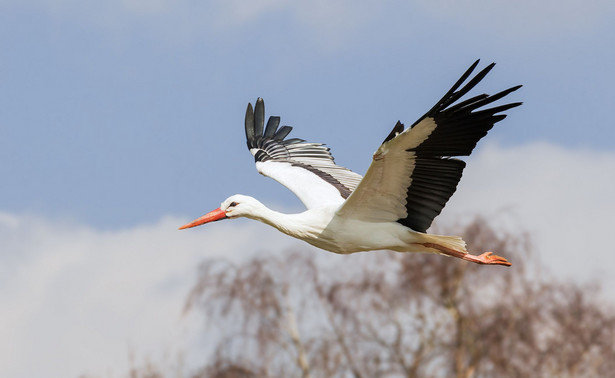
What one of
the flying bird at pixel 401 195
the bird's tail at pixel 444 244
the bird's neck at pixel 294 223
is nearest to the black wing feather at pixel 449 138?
the flying bird at pixel 401 195

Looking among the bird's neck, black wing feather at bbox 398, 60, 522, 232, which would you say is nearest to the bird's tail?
black wing feather at bbox 398, 60, 522, 232

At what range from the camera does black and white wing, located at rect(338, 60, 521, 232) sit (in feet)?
26.1

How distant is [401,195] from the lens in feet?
28.2

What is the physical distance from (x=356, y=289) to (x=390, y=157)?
1409cm

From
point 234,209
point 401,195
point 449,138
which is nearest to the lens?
point 449,138

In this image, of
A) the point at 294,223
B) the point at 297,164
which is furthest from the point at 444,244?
the point at 297,164

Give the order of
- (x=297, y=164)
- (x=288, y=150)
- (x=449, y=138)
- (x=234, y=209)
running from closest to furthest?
1. (x=449, y=138)
2. (x=234, y=209)
3. (x=297, y=164)
4. (x=288, y=150)

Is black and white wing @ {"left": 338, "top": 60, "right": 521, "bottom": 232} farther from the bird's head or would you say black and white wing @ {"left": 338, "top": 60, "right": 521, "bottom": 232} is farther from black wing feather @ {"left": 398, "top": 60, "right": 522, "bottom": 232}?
the bird's head

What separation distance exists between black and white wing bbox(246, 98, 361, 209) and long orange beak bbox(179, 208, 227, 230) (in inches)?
30.9

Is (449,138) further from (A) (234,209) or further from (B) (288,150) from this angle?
(B) (288,150)

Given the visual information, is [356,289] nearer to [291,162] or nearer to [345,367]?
[345,367]

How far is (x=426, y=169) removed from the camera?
834 centimetres

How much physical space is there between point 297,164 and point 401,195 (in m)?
2.85

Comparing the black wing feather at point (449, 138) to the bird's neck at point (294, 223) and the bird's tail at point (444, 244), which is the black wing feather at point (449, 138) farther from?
the bird's neck at point (294, 223)
